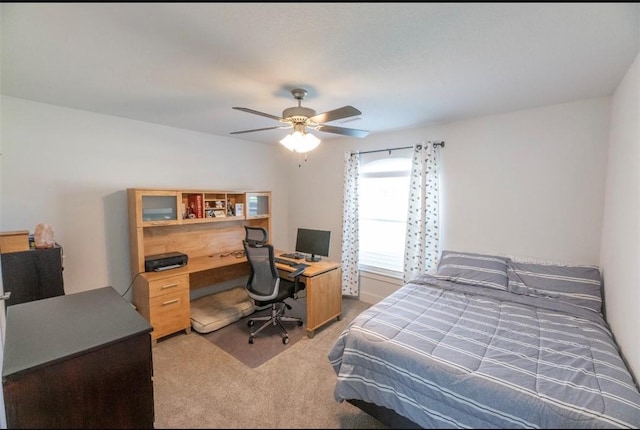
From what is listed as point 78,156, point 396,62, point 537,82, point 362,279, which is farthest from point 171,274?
point 537,82

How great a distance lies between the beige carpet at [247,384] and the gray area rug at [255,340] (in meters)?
0.06

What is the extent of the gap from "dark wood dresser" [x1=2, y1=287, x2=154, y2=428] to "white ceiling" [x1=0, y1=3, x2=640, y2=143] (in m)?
1.20

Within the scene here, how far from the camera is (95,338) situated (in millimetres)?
1143

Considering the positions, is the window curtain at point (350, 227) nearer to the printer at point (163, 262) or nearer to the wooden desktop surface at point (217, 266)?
the wooden desktop surface at point (217, 266)

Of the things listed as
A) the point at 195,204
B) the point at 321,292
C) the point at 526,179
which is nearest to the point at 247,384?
the point at 321,292

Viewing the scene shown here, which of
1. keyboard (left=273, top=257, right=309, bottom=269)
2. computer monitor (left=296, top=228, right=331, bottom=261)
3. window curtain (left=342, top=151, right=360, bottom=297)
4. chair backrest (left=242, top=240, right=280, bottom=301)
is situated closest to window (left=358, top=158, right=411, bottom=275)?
window curtain (left=342, top=151, right=360, bottom=297)

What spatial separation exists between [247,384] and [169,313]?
179 centimetres

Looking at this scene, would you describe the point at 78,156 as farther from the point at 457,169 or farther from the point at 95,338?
the point at 457,169

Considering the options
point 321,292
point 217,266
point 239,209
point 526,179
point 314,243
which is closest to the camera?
point 526,179

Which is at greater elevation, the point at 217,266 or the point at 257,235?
the point at 257,235

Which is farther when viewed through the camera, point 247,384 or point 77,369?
point 247,384

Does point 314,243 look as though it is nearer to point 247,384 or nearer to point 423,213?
point 423,213

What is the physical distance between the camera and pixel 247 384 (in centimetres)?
147

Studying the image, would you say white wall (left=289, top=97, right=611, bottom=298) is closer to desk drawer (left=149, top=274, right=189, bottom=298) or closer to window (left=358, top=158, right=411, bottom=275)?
window (left=358, top=158, right=411, bottom=275)
